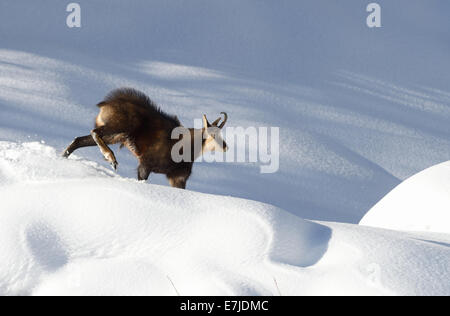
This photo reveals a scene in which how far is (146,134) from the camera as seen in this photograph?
2656 mm

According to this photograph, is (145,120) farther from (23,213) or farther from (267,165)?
(267,165)

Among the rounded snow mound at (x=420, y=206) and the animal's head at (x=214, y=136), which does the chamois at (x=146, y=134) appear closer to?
the animal's head at (x=214, y=136)

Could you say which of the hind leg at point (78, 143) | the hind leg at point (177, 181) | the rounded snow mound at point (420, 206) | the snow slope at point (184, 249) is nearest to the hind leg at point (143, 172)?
the hind leg at point (177, 181)

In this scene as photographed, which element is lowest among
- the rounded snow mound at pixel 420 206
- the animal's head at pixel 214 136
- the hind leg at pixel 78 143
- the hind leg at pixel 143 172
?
the rounded snow mound at pixel 420 206

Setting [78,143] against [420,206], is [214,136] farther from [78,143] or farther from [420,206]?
[420,206]

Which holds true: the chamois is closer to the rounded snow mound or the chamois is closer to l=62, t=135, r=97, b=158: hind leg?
l=62, t=135, r=97, b=158: hind leg

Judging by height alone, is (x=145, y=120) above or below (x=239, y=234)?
above

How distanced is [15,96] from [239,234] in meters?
3.16

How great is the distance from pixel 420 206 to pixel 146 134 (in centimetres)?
117

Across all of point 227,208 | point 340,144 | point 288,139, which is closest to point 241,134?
point 288,139

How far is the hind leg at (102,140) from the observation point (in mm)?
2562

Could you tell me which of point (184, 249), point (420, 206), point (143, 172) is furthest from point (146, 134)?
point (420, 206)

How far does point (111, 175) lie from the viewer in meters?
2.63
